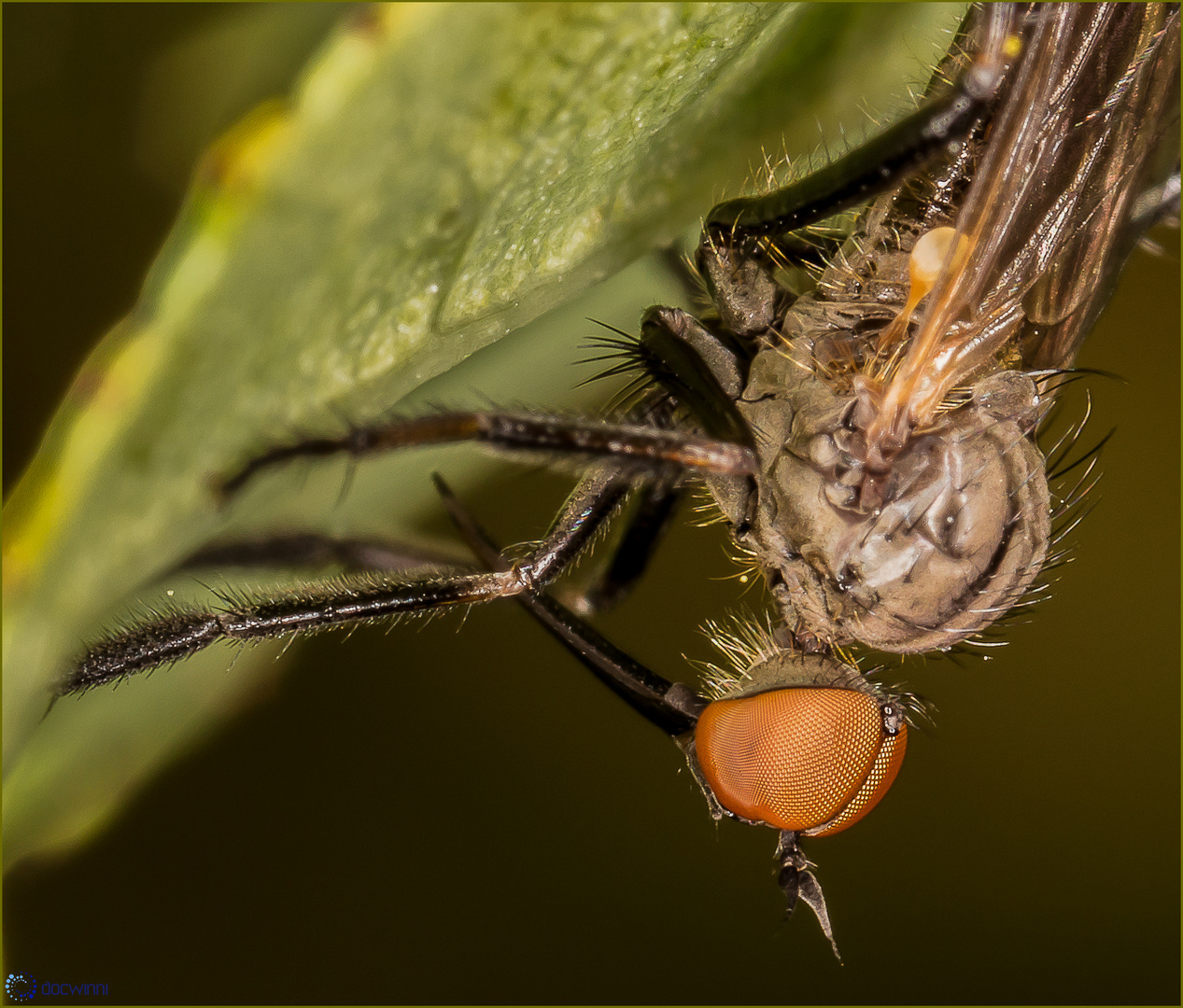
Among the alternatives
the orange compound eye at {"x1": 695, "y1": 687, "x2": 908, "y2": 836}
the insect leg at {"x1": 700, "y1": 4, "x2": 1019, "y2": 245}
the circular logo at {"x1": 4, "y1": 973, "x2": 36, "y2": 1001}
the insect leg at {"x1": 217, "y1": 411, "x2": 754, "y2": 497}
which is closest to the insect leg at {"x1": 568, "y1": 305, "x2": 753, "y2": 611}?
the insect leg at {"x1": 217, "y1": 411, "x2": 754, "y2": 497}

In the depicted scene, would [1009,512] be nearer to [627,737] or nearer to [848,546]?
[848,546]

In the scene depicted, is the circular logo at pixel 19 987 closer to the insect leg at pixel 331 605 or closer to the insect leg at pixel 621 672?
the insect leg at pixel 331 605

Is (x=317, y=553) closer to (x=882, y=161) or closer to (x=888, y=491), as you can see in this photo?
(x=888, y=491)

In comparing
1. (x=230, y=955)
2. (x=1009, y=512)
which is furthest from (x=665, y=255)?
(x=230, y=955)

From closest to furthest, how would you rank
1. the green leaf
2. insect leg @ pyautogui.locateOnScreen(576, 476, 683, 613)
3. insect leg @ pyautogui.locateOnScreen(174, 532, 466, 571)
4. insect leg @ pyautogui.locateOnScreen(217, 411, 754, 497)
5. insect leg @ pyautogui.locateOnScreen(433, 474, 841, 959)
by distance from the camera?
the green leaf → insect leg @ pyautogui.locateOnScreen(217, 411, 754, 497) → insect leg @ pyautogui.locateOnScreen(433, 474, 841, 959) → insect leg @ pyautogui.locateOnScreen(174, 532, 466, 571) → insect leg @ pyautogui.locateOnScreen(576, 476, 683, 613)

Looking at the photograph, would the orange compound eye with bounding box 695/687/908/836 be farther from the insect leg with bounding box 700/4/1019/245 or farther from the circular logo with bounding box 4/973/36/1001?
the circular logo with bounding box 4/973/36/1001
